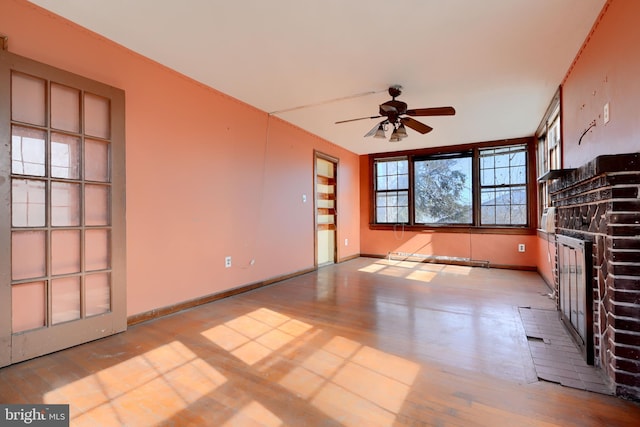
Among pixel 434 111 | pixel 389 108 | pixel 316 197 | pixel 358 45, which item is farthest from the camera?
pixel 316 197

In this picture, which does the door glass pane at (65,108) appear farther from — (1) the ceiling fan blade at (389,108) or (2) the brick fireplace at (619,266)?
(2) the brick fireplace at (619,266)

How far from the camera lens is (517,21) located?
231cm

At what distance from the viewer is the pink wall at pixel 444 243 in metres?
5.59

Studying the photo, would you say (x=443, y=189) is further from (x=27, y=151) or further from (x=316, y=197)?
(x=27, y=151)

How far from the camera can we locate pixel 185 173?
3.25 meters

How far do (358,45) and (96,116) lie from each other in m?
2.30

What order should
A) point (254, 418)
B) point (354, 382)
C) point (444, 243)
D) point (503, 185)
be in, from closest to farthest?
1. point (254, 418)
2. point (354, 382)
3. point (503, 185)
4. point (444, 243)

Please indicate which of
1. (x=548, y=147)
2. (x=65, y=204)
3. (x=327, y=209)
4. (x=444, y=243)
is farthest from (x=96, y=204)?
(x=444, y=243)

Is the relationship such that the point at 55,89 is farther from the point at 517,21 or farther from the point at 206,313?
the point at 517,21

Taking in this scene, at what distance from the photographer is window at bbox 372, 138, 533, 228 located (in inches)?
222

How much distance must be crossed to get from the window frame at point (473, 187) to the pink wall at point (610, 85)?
114 inches

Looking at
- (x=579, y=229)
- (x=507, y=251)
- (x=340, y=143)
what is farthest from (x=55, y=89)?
(x=507, y=251)

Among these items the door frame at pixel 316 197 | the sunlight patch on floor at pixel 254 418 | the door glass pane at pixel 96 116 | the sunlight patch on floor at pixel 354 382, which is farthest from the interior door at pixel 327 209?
the sunlight patch on floor at pixel 254 418

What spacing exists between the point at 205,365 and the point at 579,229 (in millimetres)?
2999
